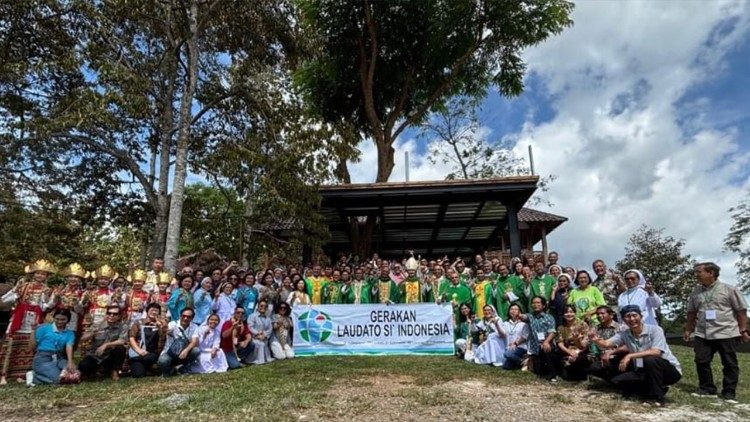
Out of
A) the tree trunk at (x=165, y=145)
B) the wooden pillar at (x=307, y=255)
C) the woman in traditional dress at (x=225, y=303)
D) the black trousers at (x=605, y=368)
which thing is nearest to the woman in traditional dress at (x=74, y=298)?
the woman in traditional dress at (x=225, y=303)

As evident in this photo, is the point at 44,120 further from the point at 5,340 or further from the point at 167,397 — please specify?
the point at 167,397

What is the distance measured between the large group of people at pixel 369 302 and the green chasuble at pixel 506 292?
3cm

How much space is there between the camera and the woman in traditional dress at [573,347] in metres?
6.40

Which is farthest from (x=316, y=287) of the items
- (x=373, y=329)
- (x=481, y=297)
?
(x=481, y=297)

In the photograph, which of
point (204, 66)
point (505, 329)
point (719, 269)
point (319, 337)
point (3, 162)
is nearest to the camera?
point (719, 269)

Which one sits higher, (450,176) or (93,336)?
(450,176)

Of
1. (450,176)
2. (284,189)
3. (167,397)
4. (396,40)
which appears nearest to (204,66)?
(284,189)

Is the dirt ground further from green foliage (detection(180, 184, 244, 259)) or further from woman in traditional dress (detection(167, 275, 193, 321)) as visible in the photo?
green foliage (detection(180, 184, 244, 259))

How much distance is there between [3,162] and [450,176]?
78.0 ft

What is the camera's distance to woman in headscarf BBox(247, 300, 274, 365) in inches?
335

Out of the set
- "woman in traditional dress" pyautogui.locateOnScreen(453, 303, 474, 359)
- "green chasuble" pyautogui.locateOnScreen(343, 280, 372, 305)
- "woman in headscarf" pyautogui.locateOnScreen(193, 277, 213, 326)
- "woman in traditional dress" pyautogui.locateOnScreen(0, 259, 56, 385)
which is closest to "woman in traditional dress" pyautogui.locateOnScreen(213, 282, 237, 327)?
"woman in headscarf" pyautogui.locateOnScreen(193, 277, 213, 326)

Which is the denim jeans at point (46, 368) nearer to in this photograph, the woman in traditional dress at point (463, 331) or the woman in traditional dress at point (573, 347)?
the woman in traditional dress at point (463, 331)

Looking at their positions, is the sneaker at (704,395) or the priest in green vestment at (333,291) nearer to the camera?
the sneaker at (704,395)

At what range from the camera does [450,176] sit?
30.9 meters
